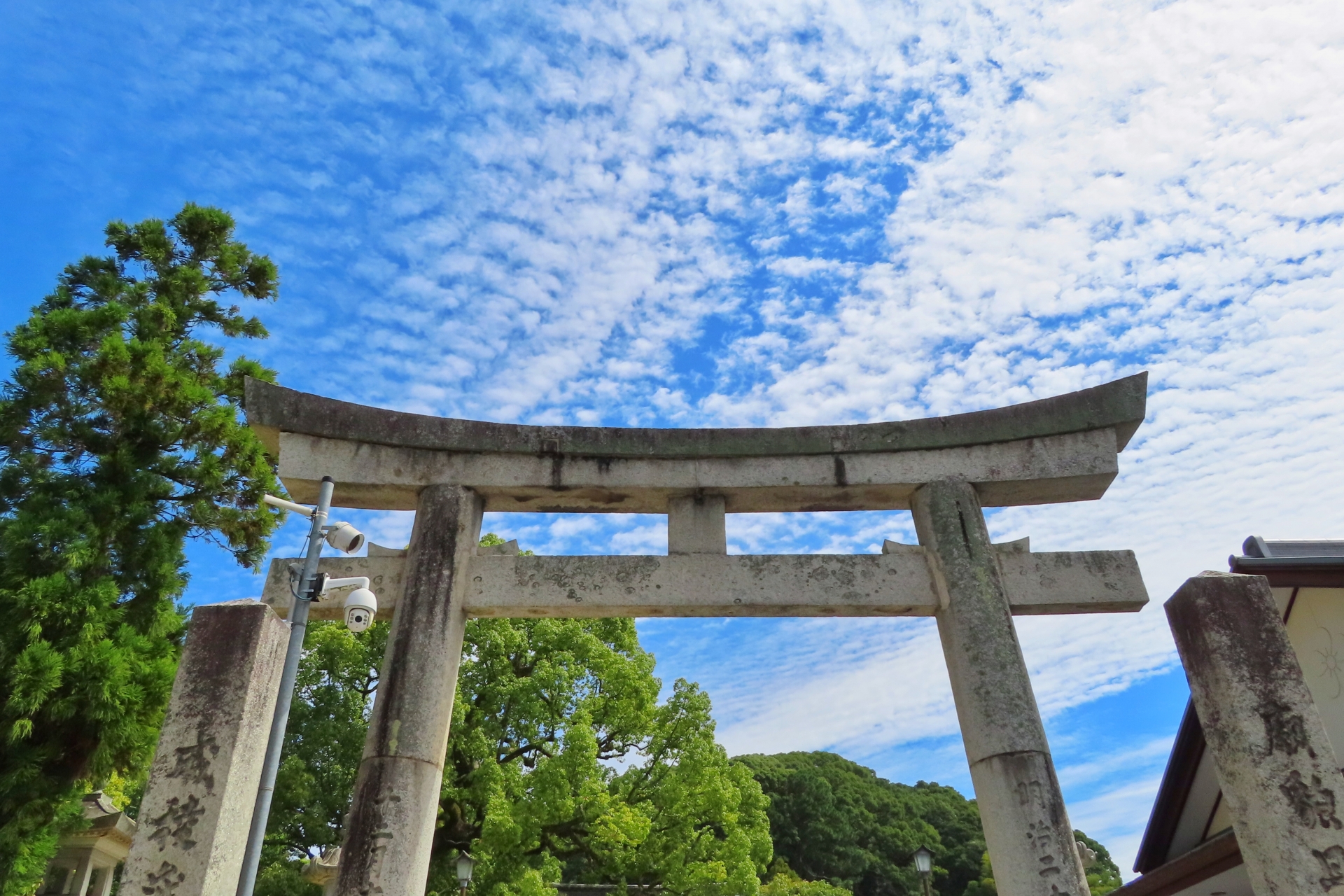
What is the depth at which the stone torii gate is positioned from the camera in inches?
233

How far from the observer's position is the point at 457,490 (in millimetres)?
6895

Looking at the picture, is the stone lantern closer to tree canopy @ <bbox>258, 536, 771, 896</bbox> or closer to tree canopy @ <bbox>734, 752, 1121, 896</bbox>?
tree canopy @ <bbox>258, 536, 771, 896</bbox>

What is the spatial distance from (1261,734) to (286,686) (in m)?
6.22

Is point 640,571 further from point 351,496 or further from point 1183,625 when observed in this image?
point 1183,625

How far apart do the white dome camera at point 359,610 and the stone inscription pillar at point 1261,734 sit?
215 inches

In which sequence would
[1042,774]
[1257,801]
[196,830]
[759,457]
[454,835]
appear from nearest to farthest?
[196,830] → [1257,801] → [1042,774] → [759,457] → [454,835]

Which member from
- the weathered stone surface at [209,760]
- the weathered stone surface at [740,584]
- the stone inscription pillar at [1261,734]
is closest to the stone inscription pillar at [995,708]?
the weathered stone surface at [740,584]

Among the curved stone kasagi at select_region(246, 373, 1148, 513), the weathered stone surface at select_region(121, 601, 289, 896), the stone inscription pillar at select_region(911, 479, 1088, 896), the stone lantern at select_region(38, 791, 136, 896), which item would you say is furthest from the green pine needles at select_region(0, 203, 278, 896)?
the stone inscription pillar at select_region(911, 479, 1088, 896)

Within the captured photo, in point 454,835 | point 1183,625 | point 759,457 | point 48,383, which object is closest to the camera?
point 1183,625

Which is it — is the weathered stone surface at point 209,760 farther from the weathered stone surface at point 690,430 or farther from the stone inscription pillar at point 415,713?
the weathered stone surface at point 690,430

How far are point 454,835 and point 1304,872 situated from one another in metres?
14.7

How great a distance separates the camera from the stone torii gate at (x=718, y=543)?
5.92 metres

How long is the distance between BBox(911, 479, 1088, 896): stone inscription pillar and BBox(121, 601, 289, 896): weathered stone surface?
462cm

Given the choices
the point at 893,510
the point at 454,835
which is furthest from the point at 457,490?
the point at 454,835
